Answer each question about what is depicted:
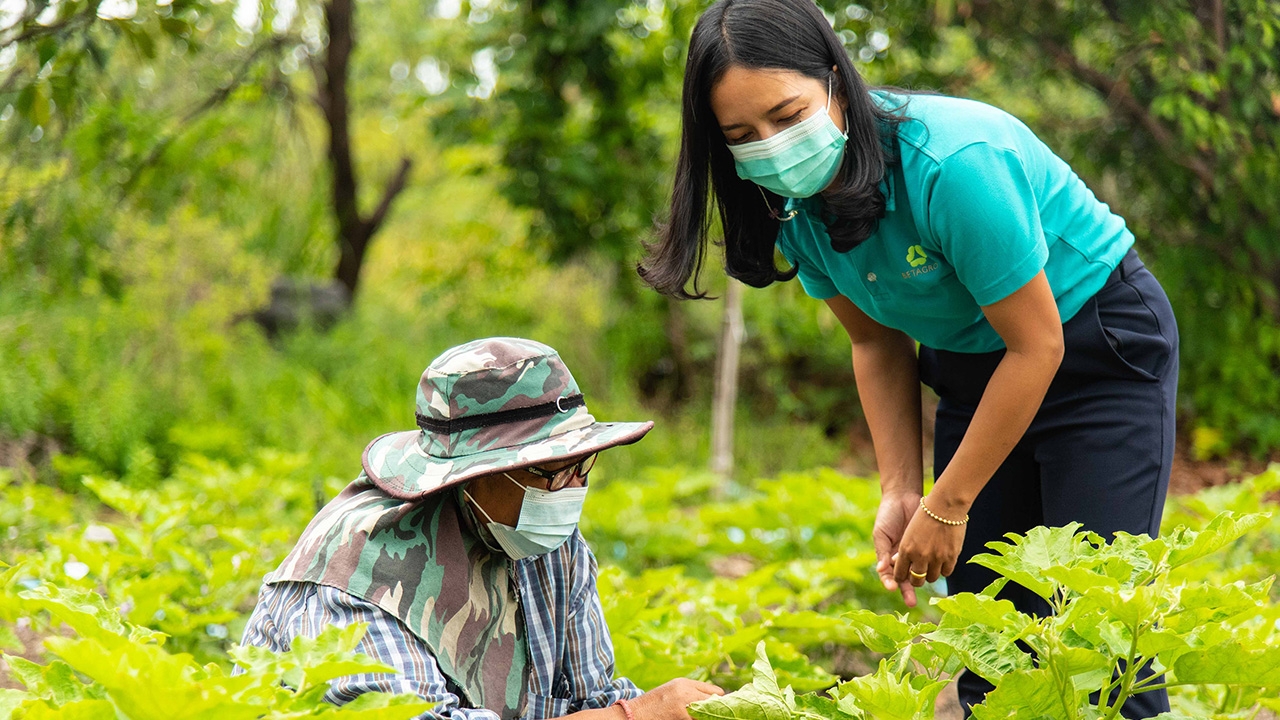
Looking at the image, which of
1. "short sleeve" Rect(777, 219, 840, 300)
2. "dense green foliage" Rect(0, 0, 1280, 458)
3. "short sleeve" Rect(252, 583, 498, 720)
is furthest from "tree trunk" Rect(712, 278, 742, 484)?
"short sleeve" Rect(252, 583, 498, 720)

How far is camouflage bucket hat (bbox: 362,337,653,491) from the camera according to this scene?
169 centimetres

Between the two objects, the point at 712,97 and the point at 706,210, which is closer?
the point at 712,97

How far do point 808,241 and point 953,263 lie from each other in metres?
0.36

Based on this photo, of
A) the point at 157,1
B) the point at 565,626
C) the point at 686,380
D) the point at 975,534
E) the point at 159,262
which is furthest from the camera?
the point at 686,380

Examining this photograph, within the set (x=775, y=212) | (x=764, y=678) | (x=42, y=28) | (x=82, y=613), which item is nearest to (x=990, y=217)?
(x=775, y=212)

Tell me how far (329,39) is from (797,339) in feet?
13.1

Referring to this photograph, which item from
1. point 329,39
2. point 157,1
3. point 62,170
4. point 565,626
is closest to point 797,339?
point 329,39

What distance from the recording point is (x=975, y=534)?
223 centimetres

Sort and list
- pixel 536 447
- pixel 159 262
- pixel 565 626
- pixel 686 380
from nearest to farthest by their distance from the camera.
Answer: pixel 536 447, pixel 565 626, pixel 159 262, pixel 686 380

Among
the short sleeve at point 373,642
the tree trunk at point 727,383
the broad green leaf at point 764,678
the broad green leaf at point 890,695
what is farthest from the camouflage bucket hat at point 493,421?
the tree trunk at point 727,383

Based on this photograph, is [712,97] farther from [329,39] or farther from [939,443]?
[329,39]

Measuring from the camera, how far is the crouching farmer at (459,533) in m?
1.66

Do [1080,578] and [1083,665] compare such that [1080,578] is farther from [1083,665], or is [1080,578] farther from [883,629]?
[883,629]

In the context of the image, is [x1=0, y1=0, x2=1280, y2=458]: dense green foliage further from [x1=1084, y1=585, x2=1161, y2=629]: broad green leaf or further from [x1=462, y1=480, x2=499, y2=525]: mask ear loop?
[x1=1084, y1=585, x2=1161, y2=629]: broad green leaf
